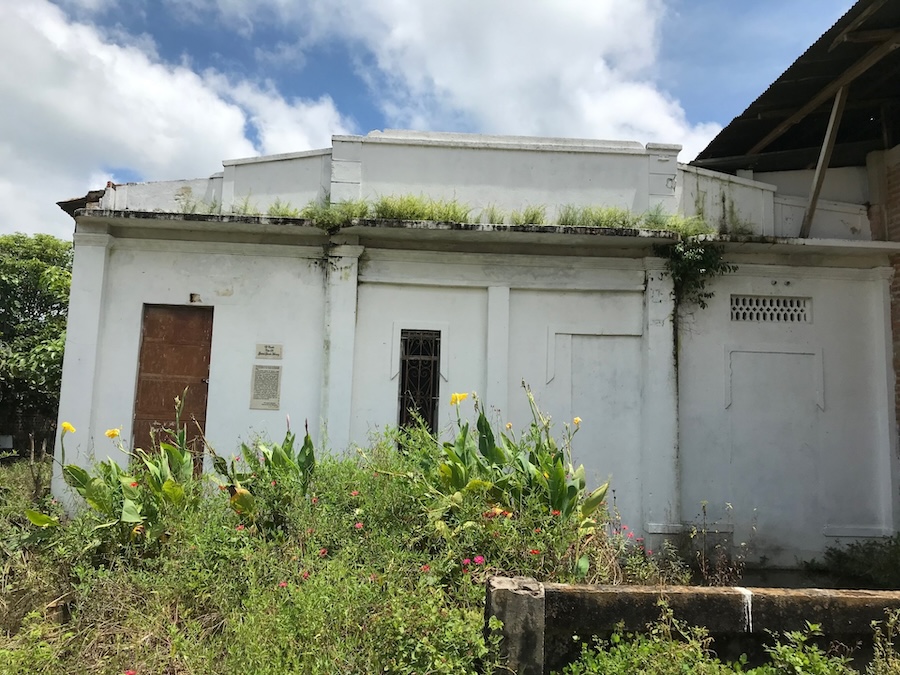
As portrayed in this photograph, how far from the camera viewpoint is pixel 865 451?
24.0 feet

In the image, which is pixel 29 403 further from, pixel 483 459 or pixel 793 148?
pixel 793 148

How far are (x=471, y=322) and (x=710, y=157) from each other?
4.73m

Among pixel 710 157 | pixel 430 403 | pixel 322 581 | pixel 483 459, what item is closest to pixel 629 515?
pixel 430 403

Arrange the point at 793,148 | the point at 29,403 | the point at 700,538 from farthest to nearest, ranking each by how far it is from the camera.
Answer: the point at 29,403
the point at 793,148
the point at 700,538

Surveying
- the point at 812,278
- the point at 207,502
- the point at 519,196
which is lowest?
the point at 207,502

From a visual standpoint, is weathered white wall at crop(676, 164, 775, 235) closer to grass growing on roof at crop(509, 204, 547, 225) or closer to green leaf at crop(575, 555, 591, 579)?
grass growing on roof at crop(509, 204, 547, 225)

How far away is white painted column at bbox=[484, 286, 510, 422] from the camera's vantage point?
710cm

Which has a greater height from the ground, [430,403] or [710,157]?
[710,157]

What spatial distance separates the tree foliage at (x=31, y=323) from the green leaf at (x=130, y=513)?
29.5 feet

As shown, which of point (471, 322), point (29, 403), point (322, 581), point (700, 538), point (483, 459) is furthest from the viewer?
point (29, 403)

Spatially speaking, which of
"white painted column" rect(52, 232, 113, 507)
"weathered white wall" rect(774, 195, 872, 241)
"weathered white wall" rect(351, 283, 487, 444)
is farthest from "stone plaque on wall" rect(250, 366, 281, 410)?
"weathered white wall" rect(774, 195, 872, 241)

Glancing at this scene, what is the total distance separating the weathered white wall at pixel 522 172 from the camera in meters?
7.41

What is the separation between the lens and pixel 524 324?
7316 mm

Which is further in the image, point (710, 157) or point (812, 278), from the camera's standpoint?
point (710, 157)
